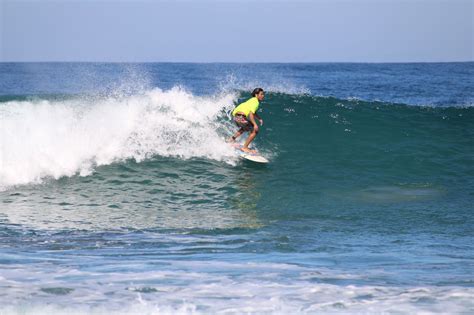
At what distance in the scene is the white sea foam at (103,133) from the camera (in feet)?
40.6

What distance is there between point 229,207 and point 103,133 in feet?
14.8

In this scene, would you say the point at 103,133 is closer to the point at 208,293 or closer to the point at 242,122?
the point at 242,122

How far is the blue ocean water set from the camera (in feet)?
18.0

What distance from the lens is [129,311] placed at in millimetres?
4953

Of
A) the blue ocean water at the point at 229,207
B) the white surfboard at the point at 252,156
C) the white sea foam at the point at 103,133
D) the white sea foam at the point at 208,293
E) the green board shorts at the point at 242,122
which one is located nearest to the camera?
the white sea foam at the point at 208,293

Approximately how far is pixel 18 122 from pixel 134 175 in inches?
160

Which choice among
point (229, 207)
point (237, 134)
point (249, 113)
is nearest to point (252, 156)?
point (237, 134)

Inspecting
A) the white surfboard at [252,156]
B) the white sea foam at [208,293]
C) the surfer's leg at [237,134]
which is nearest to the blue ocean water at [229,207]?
the white sea foam at [208,293]

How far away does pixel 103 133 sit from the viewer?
1357 cm

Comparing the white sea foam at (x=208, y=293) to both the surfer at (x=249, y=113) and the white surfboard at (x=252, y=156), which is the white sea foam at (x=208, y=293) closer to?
the surfer at (x=249, y=113)

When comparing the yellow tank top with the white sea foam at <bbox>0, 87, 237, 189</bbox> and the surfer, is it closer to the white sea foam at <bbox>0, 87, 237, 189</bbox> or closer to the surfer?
the surfer

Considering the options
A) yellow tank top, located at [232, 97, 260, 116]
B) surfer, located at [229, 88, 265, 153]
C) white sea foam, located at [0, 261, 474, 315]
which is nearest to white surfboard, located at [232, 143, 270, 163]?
surfer, located at [229, 88, 265, 153]

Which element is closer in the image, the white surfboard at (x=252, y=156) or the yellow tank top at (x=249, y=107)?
the yellow tank top at (x=249, y=107)

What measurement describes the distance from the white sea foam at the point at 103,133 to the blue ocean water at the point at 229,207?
4 cm
